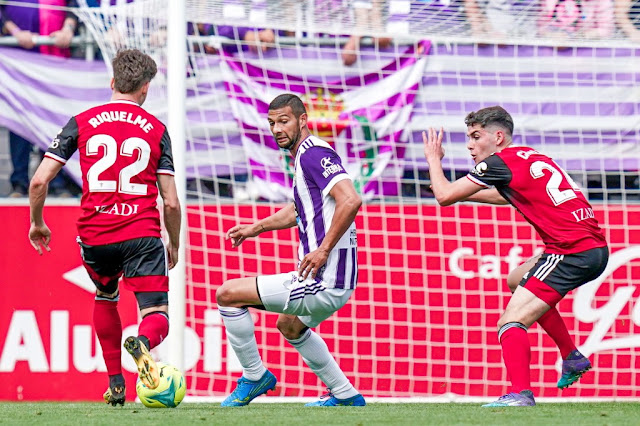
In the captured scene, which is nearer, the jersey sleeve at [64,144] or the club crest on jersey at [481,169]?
the jersey sleeve at [64,144]

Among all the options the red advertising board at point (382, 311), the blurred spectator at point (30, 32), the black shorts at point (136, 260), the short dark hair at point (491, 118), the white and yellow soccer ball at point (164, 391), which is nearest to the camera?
the white and yellow soccer ball at point (164, 391)

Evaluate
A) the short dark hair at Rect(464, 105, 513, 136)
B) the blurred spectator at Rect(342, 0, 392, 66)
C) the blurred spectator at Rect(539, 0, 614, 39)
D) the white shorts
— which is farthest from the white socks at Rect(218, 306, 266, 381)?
the blurred spectator at Rect(539, 0, 614, 39)

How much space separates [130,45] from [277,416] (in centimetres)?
385

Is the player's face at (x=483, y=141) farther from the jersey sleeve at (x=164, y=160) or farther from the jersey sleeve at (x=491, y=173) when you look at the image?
the jersey sleeve at (x=164, y=160)

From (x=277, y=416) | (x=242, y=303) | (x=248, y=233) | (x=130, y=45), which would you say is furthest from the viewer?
(x=130, y=45)

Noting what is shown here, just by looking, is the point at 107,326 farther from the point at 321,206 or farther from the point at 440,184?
the point at 440,184

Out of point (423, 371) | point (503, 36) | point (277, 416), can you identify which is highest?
point (503, 36)

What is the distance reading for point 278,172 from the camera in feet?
29.0

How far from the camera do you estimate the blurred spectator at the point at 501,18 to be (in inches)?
353

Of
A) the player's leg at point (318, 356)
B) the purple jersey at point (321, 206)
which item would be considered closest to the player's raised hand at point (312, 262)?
the purple jersey at point (321, 206)

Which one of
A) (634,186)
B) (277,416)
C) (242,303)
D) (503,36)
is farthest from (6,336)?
(634,186)

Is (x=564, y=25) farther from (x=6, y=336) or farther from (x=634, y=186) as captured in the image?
(x=6, y=336)

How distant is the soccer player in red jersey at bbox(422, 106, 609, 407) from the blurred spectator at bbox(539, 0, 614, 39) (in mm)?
3050

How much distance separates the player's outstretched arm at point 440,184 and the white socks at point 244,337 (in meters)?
1.28
